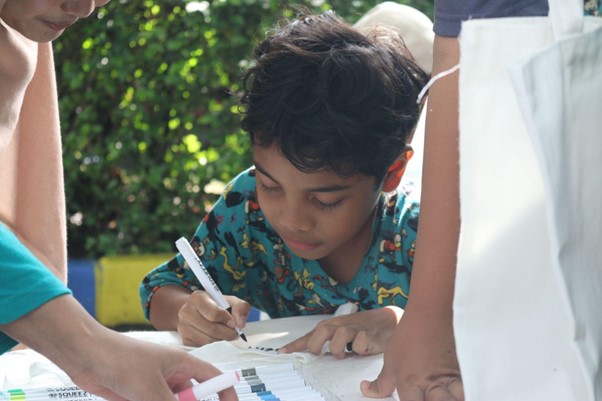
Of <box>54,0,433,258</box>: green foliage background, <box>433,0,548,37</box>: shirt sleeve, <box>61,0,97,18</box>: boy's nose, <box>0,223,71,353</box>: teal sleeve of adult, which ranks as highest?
<box>61,0,97,18</box>: boy's nose

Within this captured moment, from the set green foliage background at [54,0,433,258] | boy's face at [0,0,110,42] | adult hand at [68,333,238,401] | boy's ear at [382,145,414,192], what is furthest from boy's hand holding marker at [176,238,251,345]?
green foliage background at [54,0,433,258]

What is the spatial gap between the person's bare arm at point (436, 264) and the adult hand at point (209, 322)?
54 cm

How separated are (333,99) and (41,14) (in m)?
0.64

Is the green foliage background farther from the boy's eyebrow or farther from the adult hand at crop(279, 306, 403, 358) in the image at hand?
the adult hand at crop(279, 306, 403, 358)

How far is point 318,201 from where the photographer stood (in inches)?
74.1

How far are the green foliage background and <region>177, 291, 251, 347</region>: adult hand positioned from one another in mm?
2205

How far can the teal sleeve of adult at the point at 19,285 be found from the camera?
110 cm

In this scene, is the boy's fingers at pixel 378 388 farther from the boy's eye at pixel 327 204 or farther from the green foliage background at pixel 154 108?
the green foliage background at pixel 154 108

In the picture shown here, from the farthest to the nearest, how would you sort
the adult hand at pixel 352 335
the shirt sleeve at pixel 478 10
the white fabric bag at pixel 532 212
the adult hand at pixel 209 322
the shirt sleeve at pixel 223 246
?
the shirt sleeve at pixel 223 246, the adult hand at pixel 209 322, the adult hand at pixel 352 335, the shirt sleeve at pixel 478 10, the white fabric bag at pixel 532 212

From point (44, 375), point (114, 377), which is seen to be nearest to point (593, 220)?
point (114, 377)

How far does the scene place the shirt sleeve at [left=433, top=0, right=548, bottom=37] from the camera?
1225 mm

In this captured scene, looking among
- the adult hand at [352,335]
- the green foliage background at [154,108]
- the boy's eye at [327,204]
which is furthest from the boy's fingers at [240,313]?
the green foliage background at [154,108]

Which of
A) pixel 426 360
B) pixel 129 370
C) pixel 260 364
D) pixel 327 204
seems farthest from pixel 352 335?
pixel 129 370

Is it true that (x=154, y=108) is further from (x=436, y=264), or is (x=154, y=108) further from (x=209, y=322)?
(x=436, y=264)
